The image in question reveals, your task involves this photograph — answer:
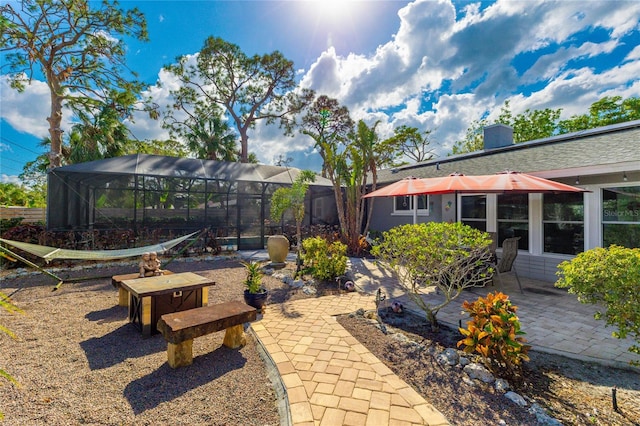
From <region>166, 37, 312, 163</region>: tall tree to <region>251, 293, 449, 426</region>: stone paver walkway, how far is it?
16838 mm

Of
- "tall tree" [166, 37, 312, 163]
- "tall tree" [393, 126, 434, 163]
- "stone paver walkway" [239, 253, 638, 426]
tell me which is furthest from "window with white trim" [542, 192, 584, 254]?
"tall tree" [393, 126, 434, 163]

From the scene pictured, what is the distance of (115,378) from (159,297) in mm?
1113

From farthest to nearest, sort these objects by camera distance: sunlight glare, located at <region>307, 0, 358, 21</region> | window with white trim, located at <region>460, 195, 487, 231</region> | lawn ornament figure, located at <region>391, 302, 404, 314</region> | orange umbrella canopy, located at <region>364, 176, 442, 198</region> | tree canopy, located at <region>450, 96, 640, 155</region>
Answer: tree canopy, located at <region>450, 96, 640, 155</region> < window with white trim, located at <region>460, 195, 487, 231</region> < sunlight glare, located at <region>307, 0, 358, 21</region> < orange umbrella canopy, located at <region>364, 176, 442, 198</region> < lawn ornament figure, located at <region>391, 302, 404, 314</region>

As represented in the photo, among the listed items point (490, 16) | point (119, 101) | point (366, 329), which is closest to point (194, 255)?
point (366, 329)

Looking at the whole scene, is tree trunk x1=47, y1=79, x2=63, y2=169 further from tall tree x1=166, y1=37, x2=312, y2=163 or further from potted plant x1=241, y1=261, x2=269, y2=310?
potted plant x1=241, y1=261, x2=269, y2=310

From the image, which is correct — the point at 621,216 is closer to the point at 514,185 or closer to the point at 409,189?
the point at 514,185

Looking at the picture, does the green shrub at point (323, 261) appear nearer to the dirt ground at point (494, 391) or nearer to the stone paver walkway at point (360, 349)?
the stone paver walkway at point (360, 349)

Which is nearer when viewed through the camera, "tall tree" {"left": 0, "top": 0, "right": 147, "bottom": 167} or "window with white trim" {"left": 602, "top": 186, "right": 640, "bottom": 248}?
"window with white trim" {"left": 602, "top": 186, "right": 640, "bottom": 248}

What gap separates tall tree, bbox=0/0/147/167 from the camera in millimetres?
9852

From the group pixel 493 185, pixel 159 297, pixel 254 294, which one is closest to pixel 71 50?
pixel 159 297

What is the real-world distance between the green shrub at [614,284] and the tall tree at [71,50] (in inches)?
581

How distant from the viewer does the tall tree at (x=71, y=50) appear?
9852mm

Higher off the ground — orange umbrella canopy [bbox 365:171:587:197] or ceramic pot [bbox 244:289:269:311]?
orange umbrella canopy [bbox 365:171:587:197]

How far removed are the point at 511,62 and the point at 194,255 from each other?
13840 millimetres
